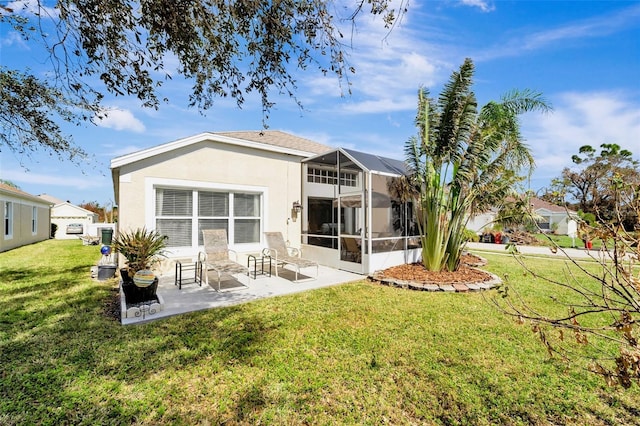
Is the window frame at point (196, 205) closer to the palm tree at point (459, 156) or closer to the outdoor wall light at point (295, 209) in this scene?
the outdoor wall light at point (295, 209)

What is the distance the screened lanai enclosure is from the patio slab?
924 mm

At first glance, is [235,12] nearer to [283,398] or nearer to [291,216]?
[283,398]

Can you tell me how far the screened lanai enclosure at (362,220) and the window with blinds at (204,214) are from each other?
2.58 meters

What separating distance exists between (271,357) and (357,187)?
776 centimetres

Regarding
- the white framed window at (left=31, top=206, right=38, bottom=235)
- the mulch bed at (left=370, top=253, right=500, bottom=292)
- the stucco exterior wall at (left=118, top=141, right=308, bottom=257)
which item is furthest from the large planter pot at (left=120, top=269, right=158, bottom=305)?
the white framed window at (left=31, top=206, right=38, bottom=235)

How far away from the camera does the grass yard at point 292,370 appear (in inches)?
136

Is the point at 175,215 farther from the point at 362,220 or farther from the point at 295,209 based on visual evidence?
the point at 362,220

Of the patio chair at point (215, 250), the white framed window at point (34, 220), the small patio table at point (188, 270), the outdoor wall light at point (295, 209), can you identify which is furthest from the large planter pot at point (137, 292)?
the white framed window at point (34, 220)

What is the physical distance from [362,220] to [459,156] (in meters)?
3.96

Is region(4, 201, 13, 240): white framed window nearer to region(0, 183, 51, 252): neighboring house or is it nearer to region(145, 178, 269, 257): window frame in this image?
region(0, 183, 51, 252): neighboring house

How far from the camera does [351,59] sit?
5344 millimetres

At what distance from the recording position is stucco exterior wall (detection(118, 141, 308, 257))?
31.9ft

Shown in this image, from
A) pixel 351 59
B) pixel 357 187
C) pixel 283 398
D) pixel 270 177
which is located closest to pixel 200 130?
pixel 270 177

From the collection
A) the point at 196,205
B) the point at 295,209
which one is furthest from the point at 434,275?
the point at 196,205
